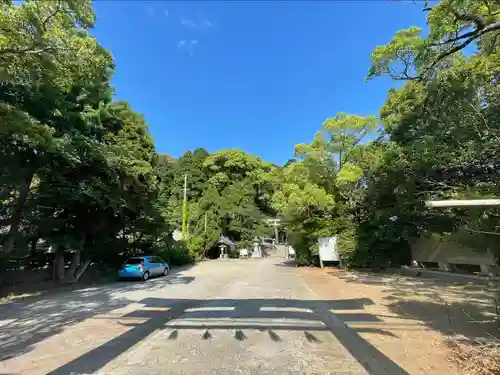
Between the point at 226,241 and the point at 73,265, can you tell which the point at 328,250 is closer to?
the point at 73,265

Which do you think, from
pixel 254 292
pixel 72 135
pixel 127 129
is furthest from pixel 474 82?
pixel 127 129

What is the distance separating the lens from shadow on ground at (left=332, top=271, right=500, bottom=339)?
605cm

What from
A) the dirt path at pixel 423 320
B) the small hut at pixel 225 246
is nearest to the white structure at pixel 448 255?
the dirt path at pixel 423 320

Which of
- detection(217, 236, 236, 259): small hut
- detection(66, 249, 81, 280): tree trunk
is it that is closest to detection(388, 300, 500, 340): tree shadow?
detection(66, 249, 81, 280): tree trunk

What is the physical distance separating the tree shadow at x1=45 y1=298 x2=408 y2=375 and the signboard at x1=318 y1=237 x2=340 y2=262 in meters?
12.6

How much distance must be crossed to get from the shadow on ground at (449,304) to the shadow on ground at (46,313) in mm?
7488

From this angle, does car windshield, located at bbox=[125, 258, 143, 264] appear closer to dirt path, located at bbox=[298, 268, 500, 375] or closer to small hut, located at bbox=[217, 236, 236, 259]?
dirt path, located at bbox=[298, 268, 500, 375]

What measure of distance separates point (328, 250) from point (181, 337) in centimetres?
1814

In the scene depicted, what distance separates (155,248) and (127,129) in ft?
30.4

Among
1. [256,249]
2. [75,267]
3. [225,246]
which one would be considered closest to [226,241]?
[225,246]

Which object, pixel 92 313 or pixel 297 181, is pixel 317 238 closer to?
pixel 297 181

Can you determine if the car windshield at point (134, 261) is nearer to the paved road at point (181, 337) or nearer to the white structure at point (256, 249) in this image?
the paved road at point (181, 337)

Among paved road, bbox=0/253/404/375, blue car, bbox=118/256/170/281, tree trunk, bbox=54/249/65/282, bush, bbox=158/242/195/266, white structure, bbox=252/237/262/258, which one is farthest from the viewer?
white structure, bbox=252/237/262/258

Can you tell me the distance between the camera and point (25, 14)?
5613 millimetres
